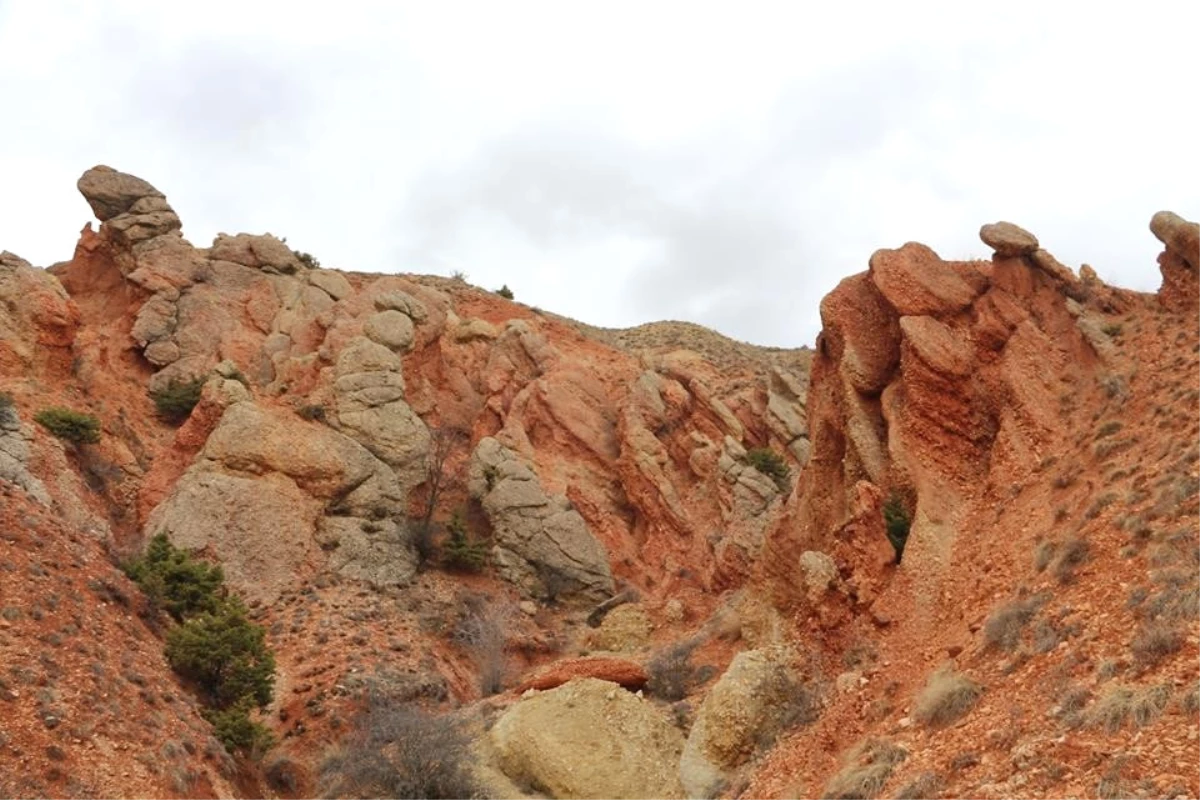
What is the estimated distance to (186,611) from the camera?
84.2 ft

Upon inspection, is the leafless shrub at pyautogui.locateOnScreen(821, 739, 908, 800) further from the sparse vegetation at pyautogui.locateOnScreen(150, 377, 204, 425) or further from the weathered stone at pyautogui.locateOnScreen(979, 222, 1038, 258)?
the sparse vegetation at pyautogui.locateOnScreen(150, 377, 204, 425)

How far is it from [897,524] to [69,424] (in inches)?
1081

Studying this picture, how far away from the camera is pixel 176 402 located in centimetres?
3900

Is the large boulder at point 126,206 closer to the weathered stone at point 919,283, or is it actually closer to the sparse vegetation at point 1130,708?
the weathered stone at point 919,283

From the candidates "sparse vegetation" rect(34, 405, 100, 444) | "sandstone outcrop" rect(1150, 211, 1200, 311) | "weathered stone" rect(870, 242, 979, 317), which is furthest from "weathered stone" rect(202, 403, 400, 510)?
"sandstone outcrop" rect(1150, 211, 1200, 311)

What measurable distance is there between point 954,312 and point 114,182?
42.1 meters

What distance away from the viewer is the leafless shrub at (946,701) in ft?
43.2

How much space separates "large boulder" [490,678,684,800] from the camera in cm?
1942

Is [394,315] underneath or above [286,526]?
above

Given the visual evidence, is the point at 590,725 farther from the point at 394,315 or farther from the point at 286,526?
the point at 394,315

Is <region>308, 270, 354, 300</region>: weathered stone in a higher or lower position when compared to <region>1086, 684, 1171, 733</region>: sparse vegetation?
higher

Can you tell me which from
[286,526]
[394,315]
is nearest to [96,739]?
[286,526]

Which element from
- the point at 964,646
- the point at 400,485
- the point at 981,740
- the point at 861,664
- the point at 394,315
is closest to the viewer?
the point at 981,740

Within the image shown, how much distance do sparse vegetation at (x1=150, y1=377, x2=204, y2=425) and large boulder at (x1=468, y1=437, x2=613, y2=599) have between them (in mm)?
12215
